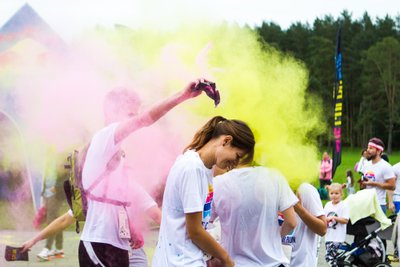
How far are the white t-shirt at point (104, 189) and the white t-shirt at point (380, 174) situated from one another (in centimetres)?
588

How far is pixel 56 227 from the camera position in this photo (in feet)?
12.6

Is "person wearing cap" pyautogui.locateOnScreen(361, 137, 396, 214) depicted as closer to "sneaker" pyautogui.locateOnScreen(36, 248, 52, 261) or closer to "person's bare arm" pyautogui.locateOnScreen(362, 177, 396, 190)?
"person's bare arm" pyautogui.locateOnScreen(362, 177, 396, 190)

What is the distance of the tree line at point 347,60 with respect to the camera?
4.46 meters

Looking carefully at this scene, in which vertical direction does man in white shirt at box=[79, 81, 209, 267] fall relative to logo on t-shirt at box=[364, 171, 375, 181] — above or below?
above

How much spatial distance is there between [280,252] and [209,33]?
1.26 metres

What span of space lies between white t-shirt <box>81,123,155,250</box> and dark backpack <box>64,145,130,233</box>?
0.06 feet

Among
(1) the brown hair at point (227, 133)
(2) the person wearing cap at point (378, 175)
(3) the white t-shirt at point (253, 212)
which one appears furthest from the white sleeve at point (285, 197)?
(2) the person wearing cap at point (378, 175)

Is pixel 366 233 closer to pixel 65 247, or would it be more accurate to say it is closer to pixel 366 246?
pixel 366 246

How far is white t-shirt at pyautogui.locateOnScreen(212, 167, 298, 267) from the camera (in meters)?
3.42

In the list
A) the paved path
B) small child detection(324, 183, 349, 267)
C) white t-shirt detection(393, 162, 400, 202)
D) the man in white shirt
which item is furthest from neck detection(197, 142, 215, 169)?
white t-shirt detection(393, 162, 400, 202)

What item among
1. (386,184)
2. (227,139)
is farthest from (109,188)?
(386,184)

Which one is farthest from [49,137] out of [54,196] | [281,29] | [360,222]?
[360,222]

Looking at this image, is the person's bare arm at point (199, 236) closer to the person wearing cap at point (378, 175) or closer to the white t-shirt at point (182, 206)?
the white t-shirt at point (182, 206)

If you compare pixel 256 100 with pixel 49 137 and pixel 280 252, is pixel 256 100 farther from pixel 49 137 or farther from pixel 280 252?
pixel 49 137
